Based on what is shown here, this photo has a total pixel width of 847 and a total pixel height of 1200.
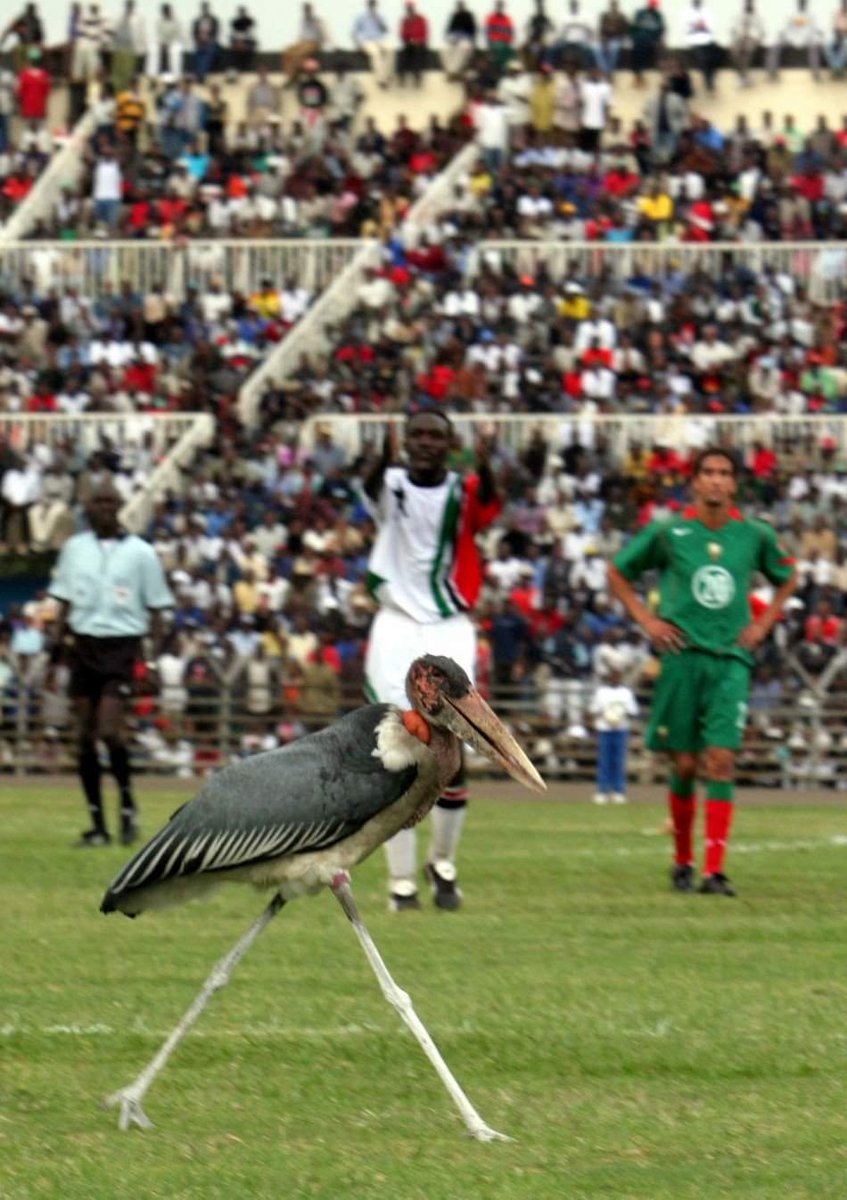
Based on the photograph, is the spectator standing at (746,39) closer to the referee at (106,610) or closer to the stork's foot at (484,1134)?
the referee at (106,610)

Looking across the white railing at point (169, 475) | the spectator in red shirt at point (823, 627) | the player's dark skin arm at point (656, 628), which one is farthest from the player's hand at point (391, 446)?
the white railing at point (169, 475)

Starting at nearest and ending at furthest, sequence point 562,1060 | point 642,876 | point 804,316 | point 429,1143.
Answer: point 429,1143, point 562,1060, point 642,876, point 804,316

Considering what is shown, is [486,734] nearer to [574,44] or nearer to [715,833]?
[715,833]

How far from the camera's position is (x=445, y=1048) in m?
9.33

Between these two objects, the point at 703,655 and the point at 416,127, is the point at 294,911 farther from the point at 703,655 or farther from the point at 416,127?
the point at 416,127

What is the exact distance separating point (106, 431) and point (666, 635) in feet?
93.9

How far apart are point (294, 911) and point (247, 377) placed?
3035 cm

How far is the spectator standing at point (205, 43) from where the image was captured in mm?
53469

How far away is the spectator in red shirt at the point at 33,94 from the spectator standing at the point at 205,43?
2.66 meters

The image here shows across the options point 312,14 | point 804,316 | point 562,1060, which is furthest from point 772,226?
point 562,1060

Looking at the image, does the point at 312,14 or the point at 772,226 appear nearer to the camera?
the point at 772,226

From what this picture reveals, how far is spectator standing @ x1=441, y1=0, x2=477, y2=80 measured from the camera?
52.9 meters

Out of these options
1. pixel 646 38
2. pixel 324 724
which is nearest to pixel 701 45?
pixel 646 38

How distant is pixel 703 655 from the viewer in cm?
1521
